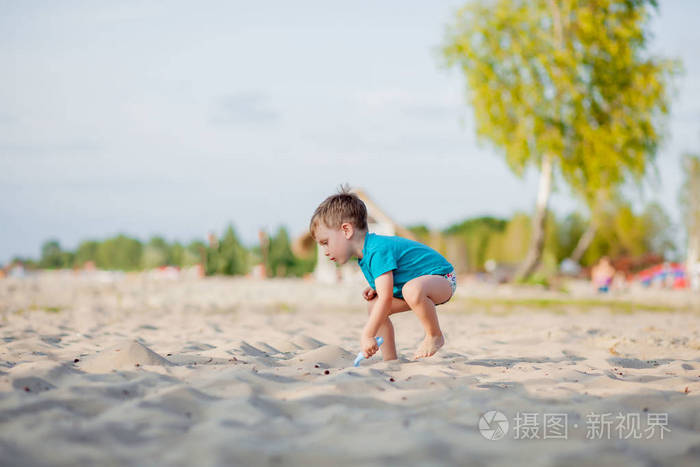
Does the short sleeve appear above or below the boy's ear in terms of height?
below

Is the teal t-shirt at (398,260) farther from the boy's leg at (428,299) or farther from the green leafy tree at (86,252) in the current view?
the green leafy tree at (86,252)

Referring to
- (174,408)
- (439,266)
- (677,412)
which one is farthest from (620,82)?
(174,408)

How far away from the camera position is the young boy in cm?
333

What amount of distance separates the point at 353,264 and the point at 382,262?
720 inches

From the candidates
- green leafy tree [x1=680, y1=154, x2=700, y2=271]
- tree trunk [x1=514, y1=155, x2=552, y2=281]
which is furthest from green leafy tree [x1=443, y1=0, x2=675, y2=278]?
green leafy tree [x1=680, y1=154, x2=700, y2=271]

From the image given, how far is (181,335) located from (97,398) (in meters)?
2.40

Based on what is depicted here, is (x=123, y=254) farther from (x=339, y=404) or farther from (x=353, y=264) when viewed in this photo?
(x=339, y=404)

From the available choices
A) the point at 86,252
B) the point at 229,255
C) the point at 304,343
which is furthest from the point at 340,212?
the point at 86,252

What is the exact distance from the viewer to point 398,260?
140 inches

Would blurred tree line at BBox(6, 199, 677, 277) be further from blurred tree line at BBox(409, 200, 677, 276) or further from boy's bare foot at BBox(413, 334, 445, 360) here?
boy's bare foot at BBox(413, 334, 445, 360)

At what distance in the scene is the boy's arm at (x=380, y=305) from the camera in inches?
128

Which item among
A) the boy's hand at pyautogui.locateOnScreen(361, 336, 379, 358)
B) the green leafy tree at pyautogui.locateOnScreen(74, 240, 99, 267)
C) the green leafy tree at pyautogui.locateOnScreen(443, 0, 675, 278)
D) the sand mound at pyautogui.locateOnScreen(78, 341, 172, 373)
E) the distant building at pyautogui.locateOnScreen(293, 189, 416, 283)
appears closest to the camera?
the sand mound at pyautogui.locateOnScreen(78, 341, 172, 373)

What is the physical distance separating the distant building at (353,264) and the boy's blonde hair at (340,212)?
1313 cm

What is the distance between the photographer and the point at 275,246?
25031 millimetres
